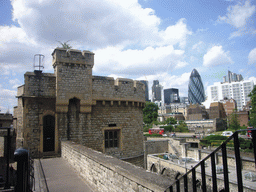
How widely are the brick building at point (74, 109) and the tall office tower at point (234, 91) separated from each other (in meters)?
153

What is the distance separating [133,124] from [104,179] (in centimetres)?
881

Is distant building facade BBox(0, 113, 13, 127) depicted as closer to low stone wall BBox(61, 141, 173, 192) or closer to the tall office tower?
low stone wall BBox(61, 141, 173, 192)

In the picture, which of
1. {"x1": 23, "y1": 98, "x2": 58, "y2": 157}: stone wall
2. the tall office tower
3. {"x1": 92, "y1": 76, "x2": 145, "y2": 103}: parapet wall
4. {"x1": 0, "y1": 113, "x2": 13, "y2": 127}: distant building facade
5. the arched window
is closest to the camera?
{"x1": 23, "y1": 98, "x2": 58, "y2": 157}: stone wall

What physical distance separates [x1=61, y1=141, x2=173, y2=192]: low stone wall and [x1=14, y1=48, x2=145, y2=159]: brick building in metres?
3.64

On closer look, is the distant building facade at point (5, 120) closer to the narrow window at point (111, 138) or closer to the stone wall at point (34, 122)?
the stone wall at point (34, 122)

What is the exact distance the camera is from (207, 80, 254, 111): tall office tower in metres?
150

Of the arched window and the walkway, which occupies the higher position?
the arched window

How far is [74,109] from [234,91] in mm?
167593

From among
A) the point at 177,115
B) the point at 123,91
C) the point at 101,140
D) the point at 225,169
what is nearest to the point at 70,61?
the point at 123,91

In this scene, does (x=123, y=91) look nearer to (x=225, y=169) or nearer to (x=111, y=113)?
(x=111, y=113)

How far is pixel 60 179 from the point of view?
7434 mm

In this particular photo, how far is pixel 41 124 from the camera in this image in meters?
11.7

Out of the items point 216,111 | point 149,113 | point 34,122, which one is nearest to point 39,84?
point 34,122

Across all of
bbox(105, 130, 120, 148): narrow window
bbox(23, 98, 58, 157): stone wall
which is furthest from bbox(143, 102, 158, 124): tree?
bbox(23, 98, 58, 157): stone wall
